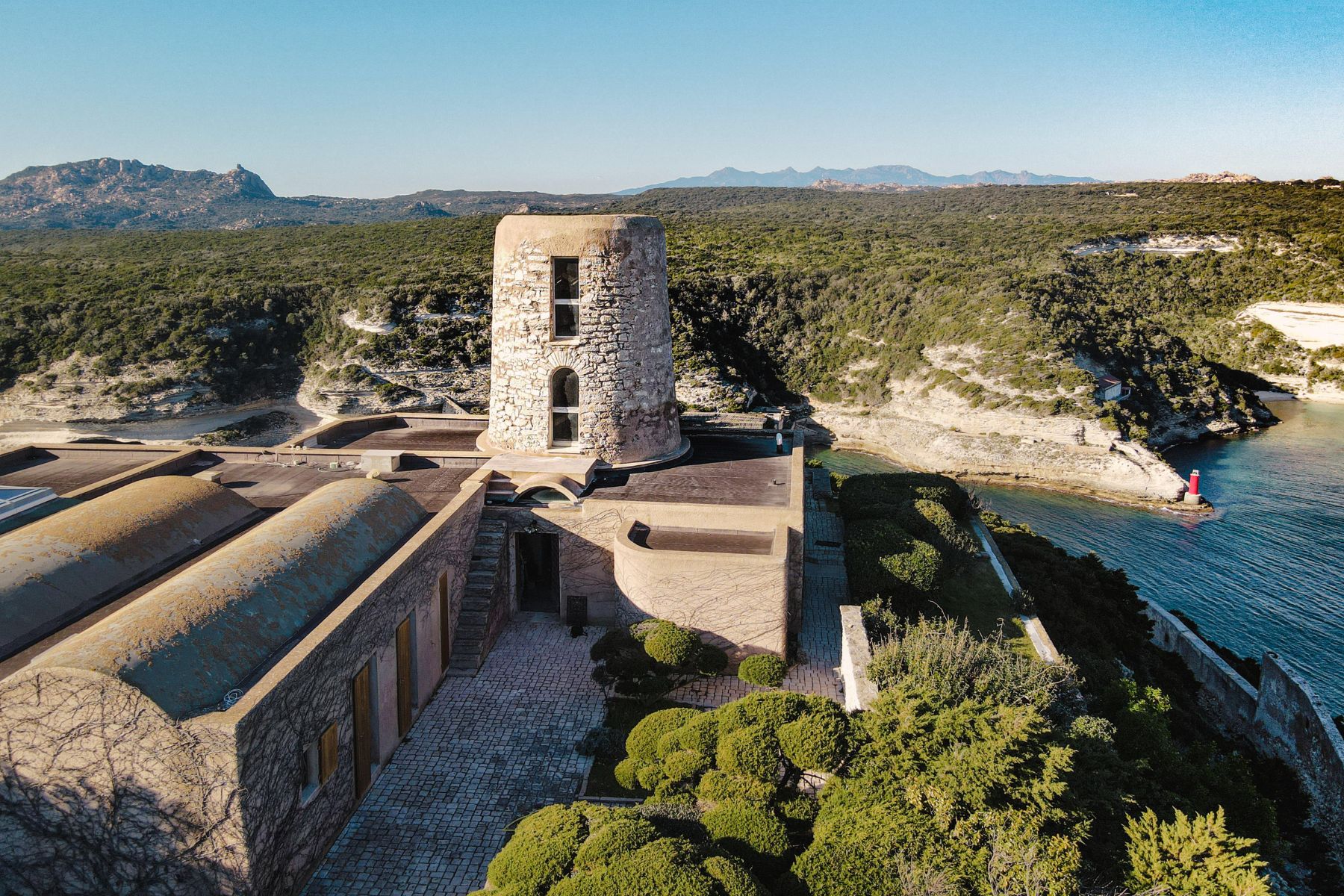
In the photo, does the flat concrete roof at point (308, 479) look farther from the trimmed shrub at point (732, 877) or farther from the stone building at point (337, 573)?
the trimmed shrub at point (732, 877)

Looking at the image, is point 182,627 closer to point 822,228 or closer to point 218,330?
point 218,330

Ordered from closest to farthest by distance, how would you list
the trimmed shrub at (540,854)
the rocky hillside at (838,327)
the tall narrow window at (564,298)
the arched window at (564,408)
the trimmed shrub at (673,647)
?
the trimmed shrub at (540,854), the trimmed shrub at (673,647), the tall narrow window at (564,298), the arched window at (564,408), the rocky hillside at (838,327)

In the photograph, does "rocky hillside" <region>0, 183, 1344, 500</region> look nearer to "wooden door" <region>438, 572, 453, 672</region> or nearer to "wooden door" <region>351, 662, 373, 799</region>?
"wooden door" <region>438, 572, 453, 672</region>

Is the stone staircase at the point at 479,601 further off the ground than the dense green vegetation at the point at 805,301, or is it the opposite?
the dense green vegetation at the point at 805,301

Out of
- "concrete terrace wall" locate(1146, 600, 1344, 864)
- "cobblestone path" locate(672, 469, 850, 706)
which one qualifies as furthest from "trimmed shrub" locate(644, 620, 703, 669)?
"concrete terrace wall" locate(1146, 600, 1344, 864)

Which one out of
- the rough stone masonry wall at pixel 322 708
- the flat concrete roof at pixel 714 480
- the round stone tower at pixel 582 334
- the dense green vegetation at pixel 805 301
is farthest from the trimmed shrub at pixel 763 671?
the dense green vegetation at pixel 805 301

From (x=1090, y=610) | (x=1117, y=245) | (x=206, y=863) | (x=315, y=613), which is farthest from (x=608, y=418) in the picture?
(x=1117, y=245)

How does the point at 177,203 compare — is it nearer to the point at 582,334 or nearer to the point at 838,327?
the point at 838,327
